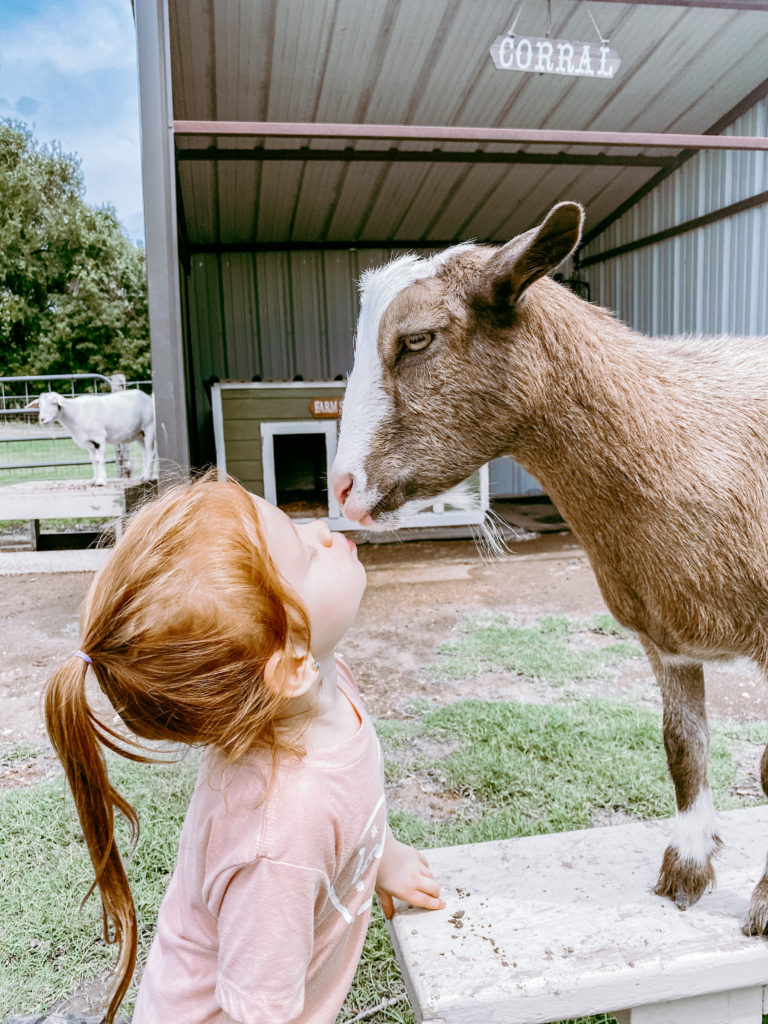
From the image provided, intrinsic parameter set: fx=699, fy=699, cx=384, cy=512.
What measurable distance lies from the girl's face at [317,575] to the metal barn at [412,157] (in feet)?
6.89

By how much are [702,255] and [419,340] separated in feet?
23.6

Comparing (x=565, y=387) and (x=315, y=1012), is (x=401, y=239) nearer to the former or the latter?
(x=565, y=387)

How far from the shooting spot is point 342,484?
4.18 feet

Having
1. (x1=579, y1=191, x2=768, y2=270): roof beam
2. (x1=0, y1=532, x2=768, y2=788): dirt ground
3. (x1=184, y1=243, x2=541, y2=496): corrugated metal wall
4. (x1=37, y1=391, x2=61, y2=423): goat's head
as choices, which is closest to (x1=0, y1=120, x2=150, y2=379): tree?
(x1=184, y1=243, x2=541, y2=496): corrugated metal wall

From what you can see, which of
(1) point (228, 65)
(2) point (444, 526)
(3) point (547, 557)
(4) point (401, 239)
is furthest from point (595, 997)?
(4) point (401, 239)

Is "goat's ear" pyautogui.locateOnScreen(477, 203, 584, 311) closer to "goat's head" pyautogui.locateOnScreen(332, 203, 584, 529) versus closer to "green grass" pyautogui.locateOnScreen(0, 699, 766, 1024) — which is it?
"goat's head" pyautogui.locateOnScreen(332, 203, 584, 529)

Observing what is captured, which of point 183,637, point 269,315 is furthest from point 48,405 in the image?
point 183,637

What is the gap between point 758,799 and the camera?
2.51 metres

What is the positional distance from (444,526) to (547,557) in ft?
4.59

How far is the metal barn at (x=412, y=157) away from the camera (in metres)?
3.26

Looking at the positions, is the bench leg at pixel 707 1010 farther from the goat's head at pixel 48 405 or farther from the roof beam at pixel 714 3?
the goat's head at pixel 48 405

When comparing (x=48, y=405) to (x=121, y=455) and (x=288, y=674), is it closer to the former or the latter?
(x=121, y=455)

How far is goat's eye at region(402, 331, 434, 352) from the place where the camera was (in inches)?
50.5

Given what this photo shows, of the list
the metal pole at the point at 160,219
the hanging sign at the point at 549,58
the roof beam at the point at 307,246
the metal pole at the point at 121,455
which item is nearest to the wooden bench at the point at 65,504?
the metal pole at the point at 121,455
